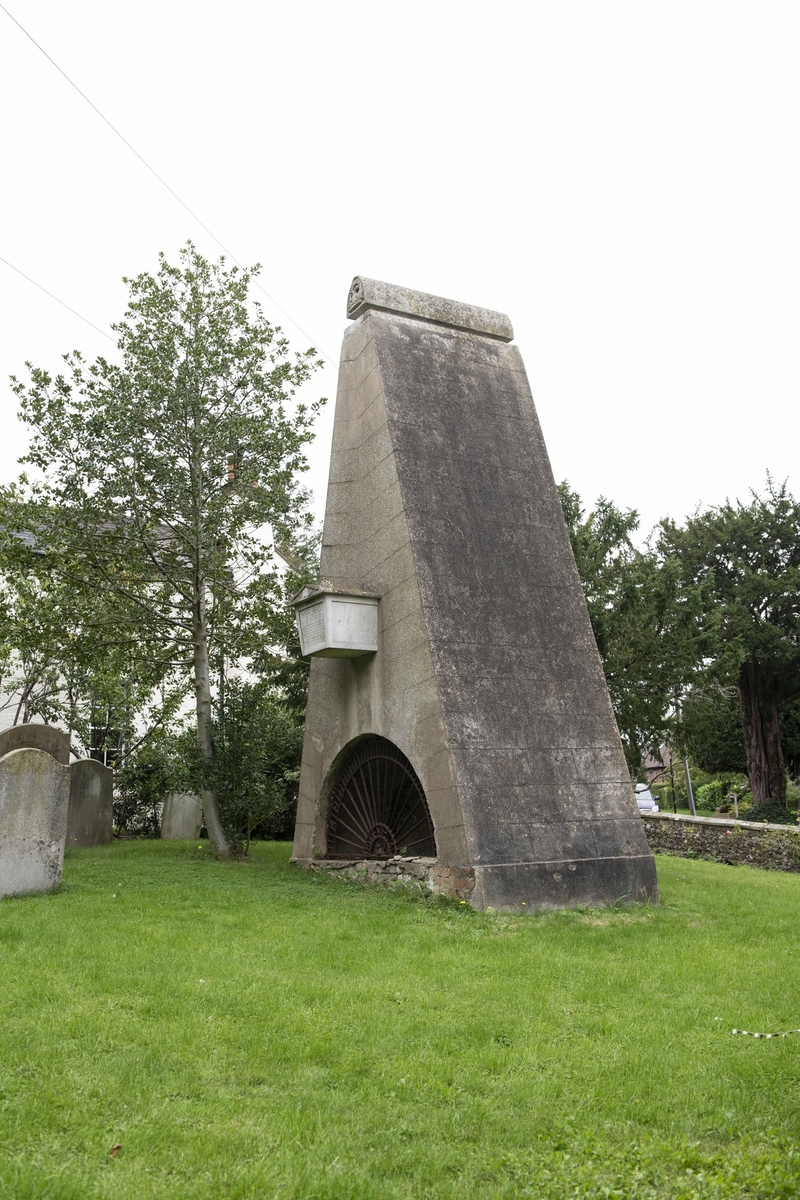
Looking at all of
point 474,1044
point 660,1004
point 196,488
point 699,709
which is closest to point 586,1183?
point 474,1044

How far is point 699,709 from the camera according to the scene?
56.4ft

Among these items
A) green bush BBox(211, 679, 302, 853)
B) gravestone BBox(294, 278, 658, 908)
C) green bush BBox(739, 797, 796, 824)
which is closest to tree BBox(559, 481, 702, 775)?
gravestone BBox(294, 278, 658, 908)

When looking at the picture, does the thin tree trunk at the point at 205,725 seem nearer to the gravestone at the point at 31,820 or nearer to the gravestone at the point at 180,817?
the gravestone at the point at 31,820

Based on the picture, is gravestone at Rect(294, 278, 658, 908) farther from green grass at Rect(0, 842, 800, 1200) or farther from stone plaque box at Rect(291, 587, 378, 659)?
green grass at Rect(0, 842, 800, 1200)

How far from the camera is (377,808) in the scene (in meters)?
11.4

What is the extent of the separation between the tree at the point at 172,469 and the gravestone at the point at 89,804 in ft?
7.92

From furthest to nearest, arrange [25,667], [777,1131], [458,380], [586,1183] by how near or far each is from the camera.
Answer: [25,667]
[458,380]
[777,1131]
[586,1183]

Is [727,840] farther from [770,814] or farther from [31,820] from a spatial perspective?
[31,820]

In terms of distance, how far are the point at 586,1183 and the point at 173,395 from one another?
10.9m

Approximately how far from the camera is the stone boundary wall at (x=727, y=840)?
56.6ft

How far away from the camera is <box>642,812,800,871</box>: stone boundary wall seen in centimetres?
1725

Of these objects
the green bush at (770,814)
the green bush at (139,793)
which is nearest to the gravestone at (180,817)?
the green bush at (139,793)

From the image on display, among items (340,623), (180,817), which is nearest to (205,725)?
(340,623)

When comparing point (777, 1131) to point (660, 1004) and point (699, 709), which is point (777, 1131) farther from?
point (699, 709)
